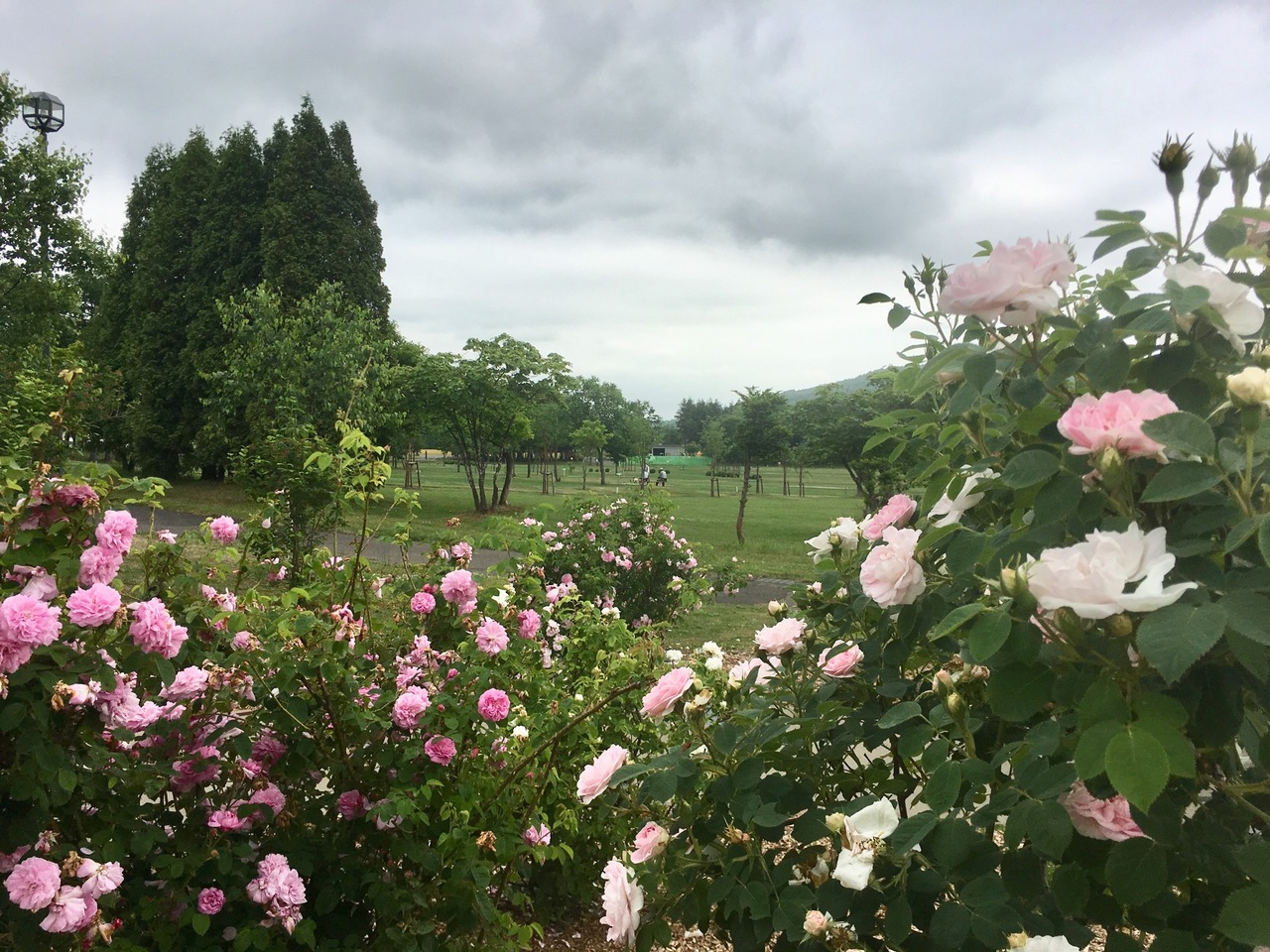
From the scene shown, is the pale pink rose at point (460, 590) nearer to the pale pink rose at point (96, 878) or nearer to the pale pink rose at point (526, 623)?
the pale pink rose at point (526, 623)

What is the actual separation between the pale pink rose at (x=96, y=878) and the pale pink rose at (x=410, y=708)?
24.5 inches

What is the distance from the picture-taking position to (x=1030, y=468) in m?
0.94

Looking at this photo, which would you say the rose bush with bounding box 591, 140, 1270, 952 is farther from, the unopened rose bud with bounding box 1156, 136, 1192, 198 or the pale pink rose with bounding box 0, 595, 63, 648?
the pale pink rose with bounding box 0, 595, 63, 648

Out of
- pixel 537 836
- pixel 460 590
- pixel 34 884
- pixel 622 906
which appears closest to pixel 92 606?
pixel 34 884

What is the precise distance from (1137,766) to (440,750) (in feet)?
5.27

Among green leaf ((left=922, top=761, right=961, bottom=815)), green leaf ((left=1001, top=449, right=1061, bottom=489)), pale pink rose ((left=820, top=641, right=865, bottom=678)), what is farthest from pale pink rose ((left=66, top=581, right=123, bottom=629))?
green leaf ((left=1001, top=449, right=1061, bottom=489))

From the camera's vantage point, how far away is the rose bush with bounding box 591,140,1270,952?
0.81m

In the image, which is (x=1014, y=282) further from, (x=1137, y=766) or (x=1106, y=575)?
(x=1137, y=766)

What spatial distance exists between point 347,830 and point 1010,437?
184 centimetres

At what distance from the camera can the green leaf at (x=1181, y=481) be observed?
824 millimetres

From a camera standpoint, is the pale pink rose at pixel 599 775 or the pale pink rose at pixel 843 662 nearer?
the pale pink rose at pixel 599 775

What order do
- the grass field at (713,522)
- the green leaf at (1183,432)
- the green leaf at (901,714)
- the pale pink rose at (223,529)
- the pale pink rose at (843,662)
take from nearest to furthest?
the green leaf at (1183,432) → the green leaf at (901,714) → the pale pink rose at (843,662) → the pale pink rose at (223,529) → the grass field at (713,522)

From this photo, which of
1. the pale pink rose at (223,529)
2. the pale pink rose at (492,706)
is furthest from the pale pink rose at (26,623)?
the pale pink rose at (223,529)

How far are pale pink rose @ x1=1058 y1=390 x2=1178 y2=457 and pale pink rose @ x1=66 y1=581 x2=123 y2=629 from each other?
171 centimetres
